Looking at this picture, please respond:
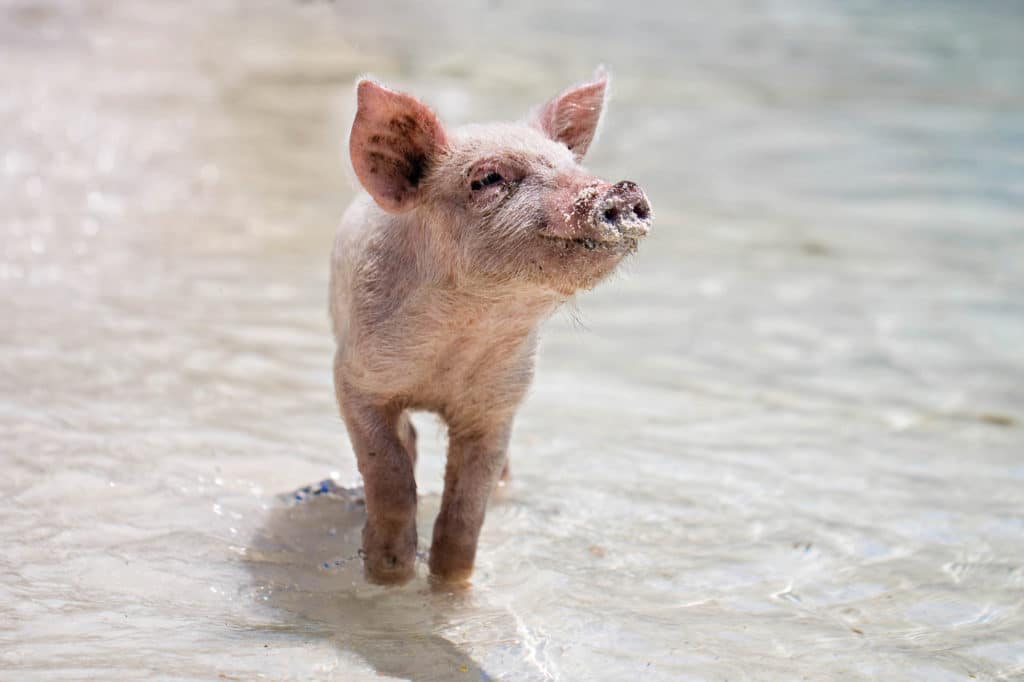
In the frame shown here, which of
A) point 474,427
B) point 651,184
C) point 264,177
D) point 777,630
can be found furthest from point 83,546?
point 651,184

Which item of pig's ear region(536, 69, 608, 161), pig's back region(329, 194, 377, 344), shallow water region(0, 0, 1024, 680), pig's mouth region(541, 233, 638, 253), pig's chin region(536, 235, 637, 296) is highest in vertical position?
pig's ear region(536, 69, 608, 161)

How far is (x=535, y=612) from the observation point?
4.25 m

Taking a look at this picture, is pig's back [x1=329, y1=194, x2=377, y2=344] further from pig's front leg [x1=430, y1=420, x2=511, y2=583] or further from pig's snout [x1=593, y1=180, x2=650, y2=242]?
pig's snout [x1=593, y1=180, x2=650, y2=242]

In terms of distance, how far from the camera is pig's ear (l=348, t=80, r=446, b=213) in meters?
Result: 4.03

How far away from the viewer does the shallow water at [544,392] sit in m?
4.07

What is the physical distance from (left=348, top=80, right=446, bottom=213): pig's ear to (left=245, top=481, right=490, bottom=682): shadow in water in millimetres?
1319

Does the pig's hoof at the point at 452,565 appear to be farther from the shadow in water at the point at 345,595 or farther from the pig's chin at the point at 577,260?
the pig's chin at the point at 577,260

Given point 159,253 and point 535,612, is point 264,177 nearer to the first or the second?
point 159,253

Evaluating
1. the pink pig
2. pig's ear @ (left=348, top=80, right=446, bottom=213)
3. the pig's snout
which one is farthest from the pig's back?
the pig's snout

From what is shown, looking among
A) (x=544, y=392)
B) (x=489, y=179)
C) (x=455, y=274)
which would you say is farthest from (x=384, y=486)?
(x=544, y=392)

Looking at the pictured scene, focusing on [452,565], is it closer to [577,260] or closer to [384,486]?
[384,486]

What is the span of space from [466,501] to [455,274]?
2.92ft

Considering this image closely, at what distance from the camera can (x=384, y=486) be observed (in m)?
4.33

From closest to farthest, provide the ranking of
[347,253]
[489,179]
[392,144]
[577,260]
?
[577,260] < [489,179] < [392,144] < [347,253]
